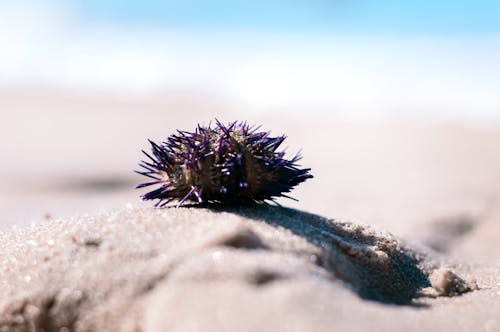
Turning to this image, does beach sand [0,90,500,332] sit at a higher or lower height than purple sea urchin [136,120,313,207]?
lower

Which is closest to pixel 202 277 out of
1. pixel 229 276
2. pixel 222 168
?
pixel 229 276

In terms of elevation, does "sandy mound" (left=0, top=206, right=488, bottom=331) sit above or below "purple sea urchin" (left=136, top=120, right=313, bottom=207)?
below

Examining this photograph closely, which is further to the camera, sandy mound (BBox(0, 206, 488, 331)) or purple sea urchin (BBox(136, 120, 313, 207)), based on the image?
purple sea urchin (BBox(136, 120, 313, 207))

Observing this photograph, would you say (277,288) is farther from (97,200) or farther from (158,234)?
(97,200)

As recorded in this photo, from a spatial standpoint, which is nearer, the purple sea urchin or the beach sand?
the beach sand

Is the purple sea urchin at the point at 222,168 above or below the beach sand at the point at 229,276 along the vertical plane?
above

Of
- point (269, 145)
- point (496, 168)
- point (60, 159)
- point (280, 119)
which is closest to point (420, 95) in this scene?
point (280, 119)

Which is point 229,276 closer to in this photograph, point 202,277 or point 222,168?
point 202,277
